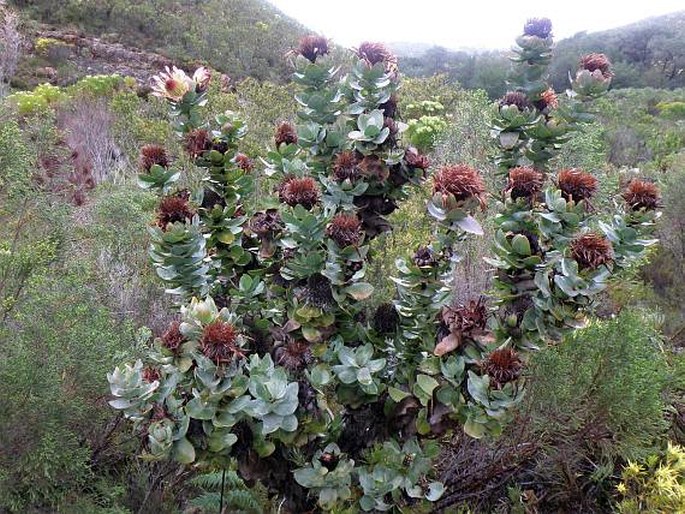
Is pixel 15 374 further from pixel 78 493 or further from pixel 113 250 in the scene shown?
pixel 113 250

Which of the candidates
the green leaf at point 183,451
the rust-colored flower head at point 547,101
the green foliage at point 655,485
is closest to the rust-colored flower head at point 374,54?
the rust-colored flower head at point 547,101

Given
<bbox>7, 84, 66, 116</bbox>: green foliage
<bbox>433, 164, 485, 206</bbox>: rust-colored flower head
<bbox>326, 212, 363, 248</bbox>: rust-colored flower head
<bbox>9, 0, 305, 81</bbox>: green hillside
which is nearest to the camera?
<bbox>433, 164, 485, 206</bbox>: rust-colored flower head

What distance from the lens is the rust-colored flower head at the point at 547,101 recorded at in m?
2.38

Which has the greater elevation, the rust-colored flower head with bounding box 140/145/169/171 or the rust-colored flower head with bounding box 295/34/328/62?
the rust-colored flower head with bounding box 295/34/328/62

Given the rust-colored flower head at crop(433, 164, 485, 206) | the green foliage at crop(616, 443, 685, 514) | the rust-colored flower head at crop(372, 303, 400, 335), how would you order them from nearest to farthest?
the rust-colored flower head at crop(433, 164, 485, 206) → the rust-colored flower head at crop(372, 303, 400, 335) → the green foliage at crop(616, 443, 685, 514)

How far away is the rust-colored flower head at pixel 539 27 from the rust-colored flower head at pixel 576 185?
2.31 feet

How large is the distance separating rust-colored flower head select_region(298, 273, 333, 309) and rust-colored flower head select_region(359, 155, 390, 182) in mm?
414

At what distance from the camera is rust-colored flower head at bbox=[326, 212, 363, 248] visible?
6.29 feet

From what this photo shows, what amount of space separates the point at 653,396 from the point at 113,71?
1746 centimetres

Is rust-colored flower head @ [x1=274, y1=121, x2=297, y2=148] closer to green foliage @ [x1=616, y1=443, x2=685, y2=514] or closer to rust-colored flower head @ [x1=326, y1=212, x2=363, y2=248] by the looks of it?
rust-colored flower head @ [x1=326, y1=212, x2=363, y2=248]

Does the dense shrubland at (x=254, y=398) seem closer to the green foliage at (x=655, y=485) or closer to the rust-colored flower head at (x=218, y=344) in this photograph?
the green foliage at (x=655, y=485)

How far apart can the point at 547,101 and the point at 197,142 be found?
1.45 metres

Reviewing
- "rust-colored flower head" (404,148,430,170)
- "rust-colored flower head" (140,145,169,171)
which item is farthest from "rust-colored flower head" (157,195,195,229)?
"rust-colored flower head" (404,148,430,170)

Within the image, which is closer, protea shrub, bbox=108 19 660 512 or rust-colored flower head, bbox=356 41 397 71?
protea shrub, bbox=108 19 660 512
